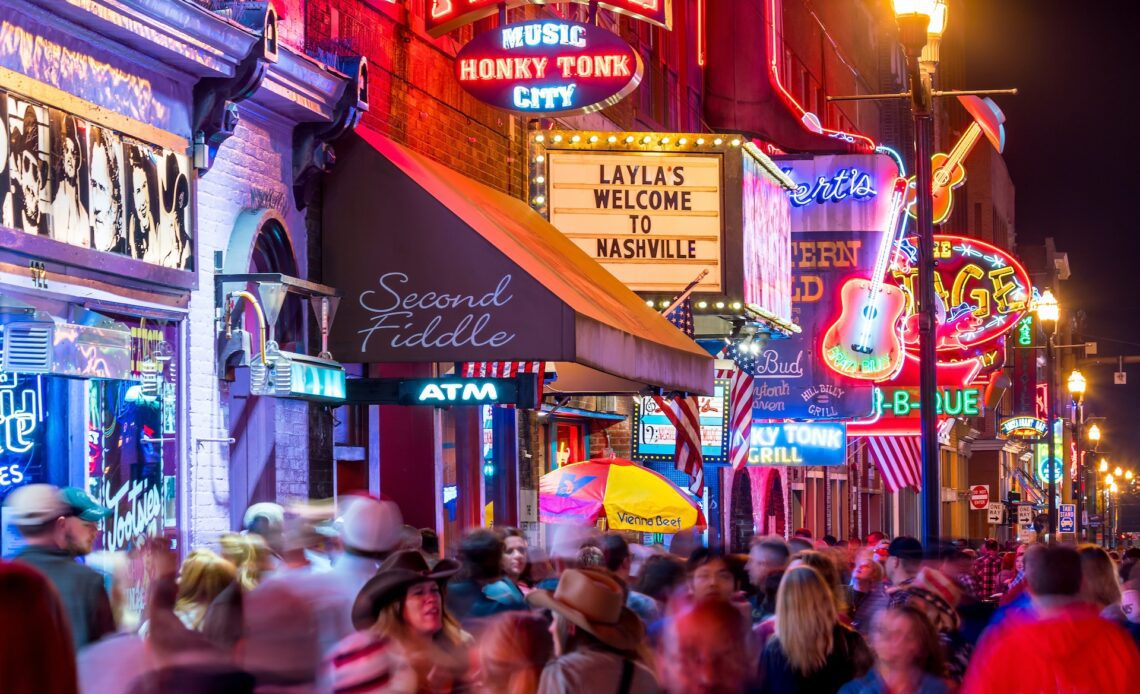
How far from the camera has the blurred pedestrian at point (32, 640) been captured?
13.8ft

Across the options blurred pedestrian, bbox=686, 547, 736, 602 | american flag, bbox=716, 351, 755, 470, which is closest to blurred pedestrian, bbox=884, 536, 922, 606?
blurred pedestrian, bbox=686, 547, 736, 602

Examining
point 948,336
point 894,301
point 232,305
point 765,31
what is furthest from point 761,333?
point 232,305

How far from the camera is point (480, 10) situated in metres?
17.2

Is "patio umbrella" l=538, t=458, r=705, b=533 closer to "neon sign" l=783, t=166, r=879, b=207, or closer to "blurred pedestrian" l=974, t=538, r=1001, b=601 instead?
"blurred pedestrian" l=974, t=538, r=1001, b=601

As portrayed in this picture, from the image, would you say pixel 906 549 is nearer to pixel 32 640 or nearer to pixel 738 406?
pixel 32 640

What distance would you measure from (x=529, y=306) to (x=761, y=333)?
11.1 metres

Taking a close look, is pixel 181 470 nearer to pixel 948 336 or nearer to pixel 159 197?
pixel 159 197

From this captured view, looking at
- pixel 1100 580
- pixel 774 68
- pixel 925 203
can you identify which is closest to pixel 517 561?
pixel 1100 580

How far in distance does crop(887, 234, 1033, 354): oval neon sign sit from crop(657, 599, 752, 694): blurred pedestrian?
2662cm

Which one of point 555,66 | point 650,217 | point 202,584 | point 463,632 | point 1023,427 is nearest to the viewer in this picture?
point 463,632

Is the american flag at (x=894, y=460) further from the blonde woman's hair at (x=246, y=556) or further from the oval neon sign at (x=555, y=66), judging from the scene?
the blonde woman's hair at (x=246, y=556)

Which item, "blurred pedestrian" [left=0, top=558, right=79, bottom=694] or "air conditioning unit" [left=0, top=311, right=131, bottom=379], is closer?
"blurred pedestrian" [left=0, top=558, right=79, bottom=694]

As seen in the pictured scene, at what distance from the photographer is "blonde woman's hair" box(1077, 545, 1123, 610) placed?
10.7 metres

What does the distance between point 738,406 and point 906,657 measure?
718 inches
